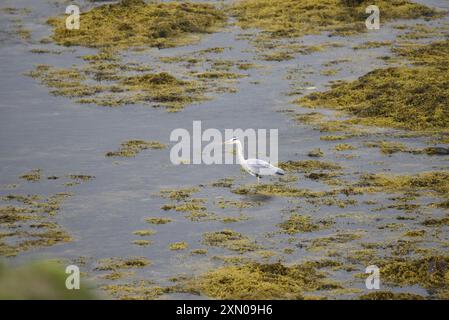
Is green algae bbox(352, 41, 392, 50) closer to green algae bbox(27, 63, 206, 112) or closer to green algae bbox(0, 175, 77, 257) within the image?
green algae bbox(27, 63, 206, 112)

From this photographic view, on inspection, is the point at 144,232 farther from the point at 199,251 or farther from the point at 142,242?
the point at 199,251

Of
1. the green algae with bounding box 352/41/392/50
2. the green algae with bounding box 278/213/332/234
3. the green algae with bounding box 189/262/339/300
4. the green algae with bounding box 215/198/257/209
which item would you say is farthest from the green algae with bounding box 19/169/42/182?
the green algae with bounding box 352/41/392/50

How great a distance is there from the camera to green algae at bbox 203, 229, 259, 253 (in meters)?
18.5

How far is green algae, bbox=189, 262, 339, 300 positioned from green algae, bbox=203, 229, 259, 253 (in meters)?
1.10

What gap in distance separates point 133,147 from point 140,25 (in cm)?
1636

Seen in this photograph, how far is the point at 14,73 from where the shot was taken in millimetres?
35625

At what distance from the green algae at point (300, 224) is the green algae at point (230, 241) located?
1036mm

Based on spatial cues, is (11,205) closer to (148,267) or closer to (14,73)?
(148,267)

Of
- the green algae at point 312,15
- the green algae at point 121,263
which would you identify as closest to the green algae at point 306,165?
Result: the green algae at point 121,263

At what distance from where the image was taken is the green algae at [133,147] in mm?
25781

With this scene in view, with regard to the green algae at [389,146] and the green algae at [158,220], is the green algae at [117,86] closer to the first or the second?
the green algae at [389,146]

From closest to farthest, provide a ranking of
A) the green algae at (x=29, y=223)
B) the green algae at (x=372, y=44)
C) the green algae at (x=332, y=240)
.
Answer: the green algae at (x=332, y=240) < the green algae at (x=29, y=223) < the green algae at (x=372, y=44)
